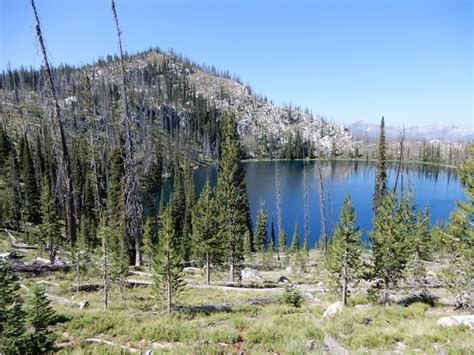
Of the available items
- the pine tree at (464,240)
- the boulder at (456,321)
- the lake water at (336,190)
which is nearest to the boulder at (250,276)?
the pine tree at (464,240)

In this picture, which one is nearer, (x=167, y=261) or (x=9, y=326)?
(x=9, y=326)

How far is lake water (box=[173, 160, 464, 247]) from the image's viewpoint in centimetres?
8694

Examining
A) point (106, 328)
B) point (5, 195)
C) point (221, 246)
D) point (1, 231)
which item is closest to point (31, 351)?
point (106, 328)

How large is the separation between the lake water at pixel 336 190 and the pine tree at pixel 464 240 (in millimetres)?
44222

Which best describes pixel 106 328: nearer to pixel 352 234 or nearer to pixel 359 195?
pixel 352 234

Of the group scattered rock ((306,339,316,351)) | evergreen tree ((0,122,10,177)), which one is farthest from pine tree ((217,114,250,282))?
evergreen tree ((0,122,10,177))

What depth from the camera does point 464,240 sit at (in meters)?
17.5

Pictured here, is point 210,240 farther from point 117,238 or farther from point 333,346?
point 333,346

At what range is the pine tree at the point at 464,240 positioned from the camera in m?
16.2

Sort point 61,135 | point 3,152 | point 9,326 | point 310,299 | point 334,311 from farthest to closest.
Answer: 1. point 3,152
2. point 310,299
3. point 334,311
4. point 61,135
5. point 9,326

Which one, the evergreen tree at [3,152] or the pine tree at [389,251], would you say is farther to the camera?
the evergreen tree at [3,152]

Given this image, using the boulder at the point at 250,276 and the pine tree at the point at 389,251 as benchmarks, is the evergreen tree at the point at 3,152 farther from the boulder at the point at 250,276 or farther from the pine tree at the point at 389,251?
the pine tree at the point at 389,251

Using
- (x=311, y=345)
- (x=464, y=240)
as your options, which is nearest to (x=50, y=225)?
(x=311, y=345)

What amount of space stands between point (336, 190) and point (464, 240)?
344ft
